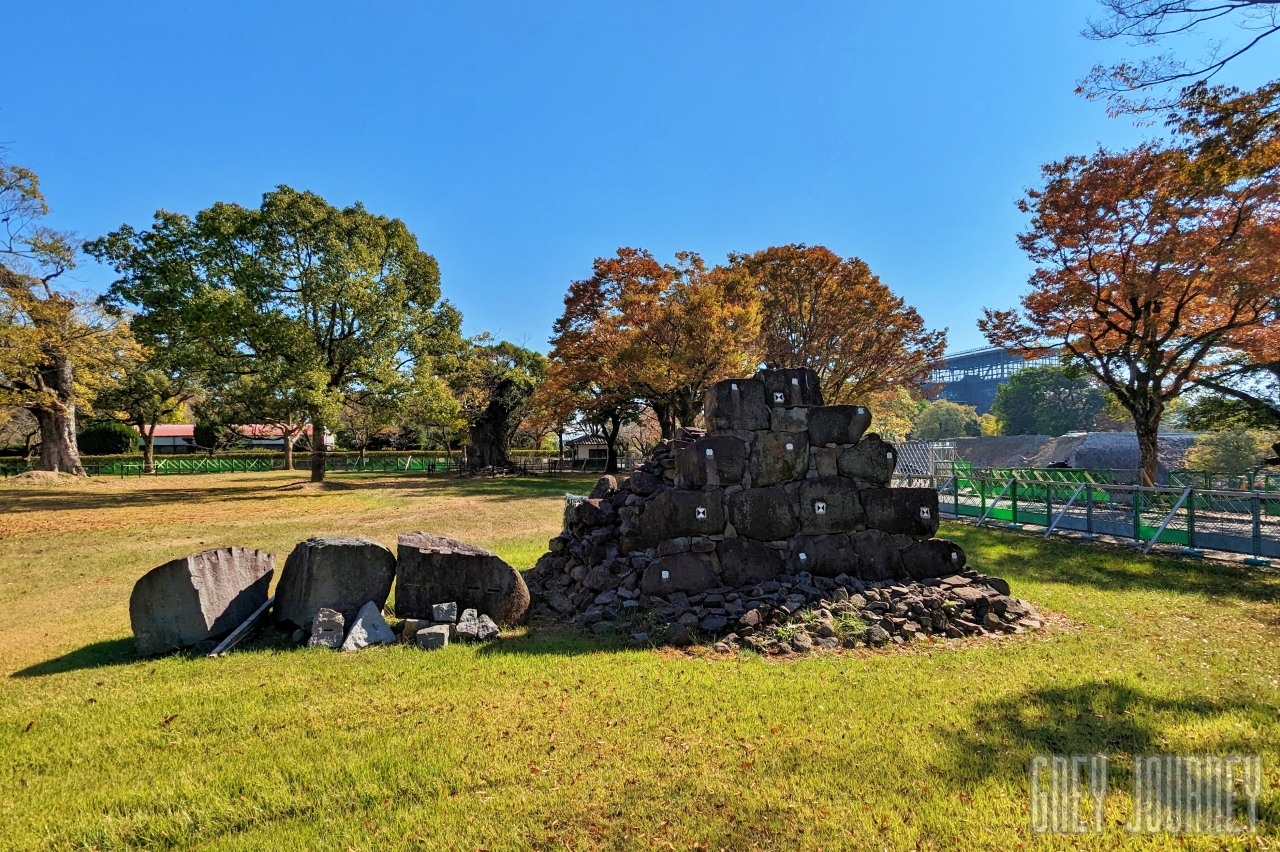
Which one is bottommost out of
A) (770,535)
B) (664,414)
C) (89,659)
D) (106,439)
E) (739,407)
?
(89,659)

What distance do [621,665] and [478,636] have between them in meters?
1.76

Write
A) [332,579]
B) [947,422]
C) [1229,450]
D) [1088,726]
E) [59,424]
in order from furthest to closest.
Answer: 1. [947,422]
2. [59,424]
3. [1229,450]
4. [332,579]
5. [1088,726]

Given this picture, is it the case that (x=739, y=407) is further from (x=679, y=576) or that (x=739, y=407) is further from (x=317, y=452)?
(x=317, y=452)

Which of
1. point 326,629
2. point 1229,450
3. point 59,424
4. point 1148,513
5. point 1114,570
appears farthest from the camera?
point 59,424

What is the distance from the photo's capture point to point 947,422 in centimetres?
7969

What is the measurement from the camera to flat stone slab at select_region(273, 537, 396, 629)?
19.7 ft

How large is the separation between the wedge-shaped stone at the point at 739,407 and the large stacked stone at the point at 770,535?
0.04 feet

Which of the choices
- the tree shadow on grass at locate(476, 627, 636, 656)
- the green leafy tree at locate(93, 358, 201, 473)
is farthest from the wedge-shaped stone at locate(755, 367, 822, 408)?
the green leafy tree at locate(93, 358, 201, 473)

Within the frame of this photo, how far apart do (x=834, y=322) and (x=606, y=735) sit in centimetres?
2415

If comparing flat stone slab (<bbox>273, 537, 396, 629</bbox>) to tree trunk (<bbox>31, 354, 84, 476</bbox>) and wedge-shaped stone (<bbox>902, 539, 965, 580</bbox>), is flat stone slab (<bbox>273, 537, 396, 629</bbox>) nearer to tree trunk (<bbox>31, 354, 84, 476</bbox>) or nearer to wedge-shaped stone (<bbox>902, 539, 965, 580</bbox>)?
wedge-shaped stone (<bbox>902, 539, 965, 580</bbox>)

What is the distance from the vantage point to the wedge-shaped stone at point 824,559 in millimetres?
6805

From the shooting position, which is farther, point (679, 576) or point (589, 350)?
point (589, 350)

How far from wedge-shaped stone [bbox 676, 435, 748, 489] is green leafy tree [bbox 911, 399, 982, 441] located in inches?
3179

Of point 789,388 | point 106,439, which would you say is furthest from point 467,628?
point 106,439
